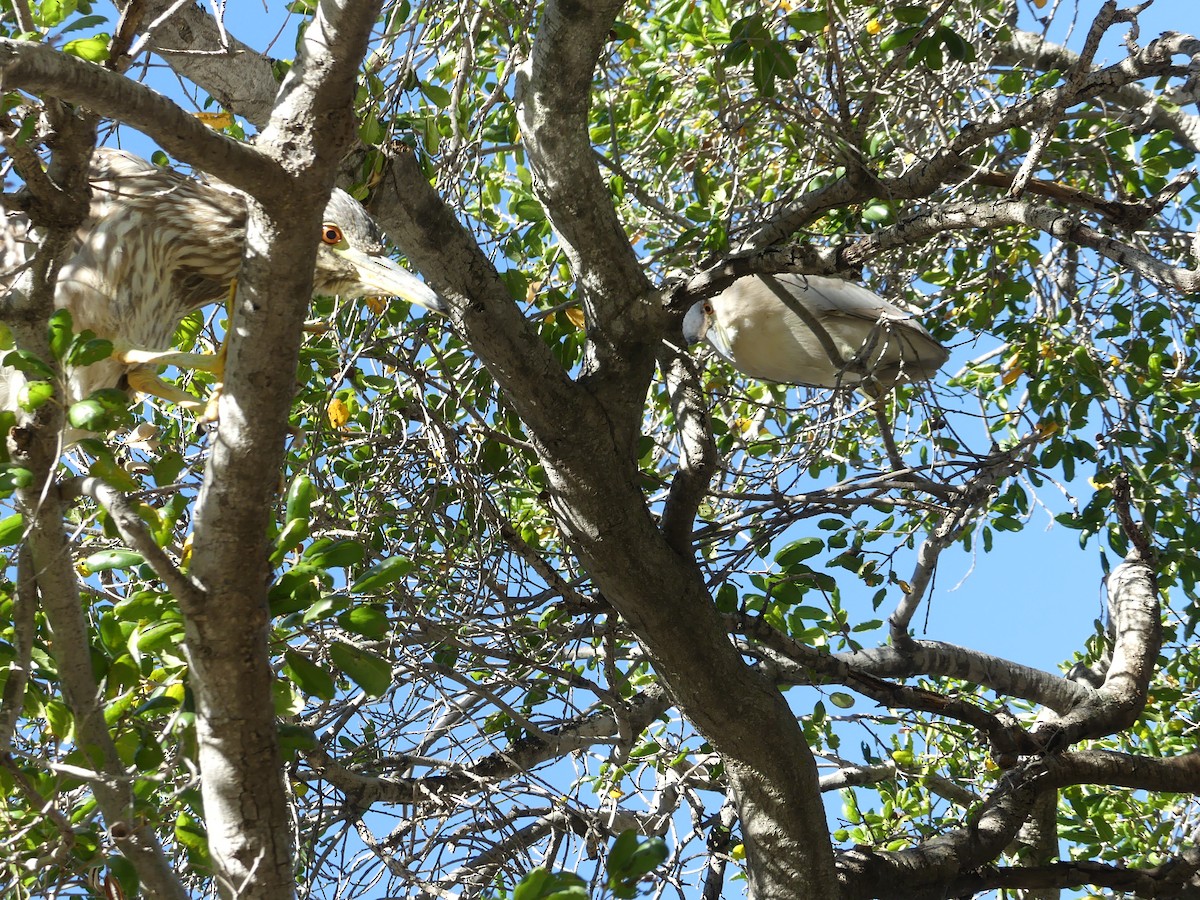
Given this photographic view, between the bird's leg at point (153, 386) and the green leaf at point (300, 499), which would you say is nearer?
the green leaf at point (300, 499)

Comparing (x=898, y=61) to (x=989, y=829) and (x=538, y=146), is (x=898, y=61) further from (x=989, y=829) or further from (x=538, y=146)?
(x=989, y=829)

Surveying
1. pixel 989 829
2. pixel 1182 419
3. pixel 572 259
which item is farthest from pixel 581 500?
pixel 1182 419

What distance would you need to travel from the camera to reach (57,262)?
157 centimetres

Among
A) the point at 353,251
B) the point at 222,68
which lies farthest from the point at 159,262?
the point at 222,68

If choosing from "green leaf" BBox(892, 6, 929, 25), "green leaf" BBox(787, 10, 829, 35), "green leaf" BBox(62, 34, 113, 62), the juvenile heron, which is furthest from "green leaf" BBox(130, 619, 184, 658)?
"green leaf" BBox(892, 6, 929, 25)

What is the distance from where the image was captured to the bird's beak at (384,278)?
2385 millimetres

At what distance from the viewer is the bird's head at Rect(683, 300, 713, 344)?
4.66 meters

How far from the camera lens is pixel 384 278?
2.50 metres

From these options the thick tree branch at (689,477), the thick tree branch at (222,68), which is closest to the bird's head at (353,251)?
the thick tree branch at (222,68)

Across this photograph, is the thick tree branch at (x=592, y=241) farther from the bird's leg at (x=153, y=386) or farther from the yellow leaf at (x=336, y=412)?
the bird's leg at (x=153, y=386)

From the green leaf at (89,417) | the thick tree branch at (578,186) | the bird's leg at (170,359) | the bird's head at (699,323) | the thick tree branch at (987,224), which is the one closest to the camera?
the green leaf at (89,417)

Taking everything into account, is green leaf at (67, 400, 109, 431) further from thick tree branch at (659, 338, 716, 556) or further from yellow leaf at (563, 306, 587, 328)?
yellow leaf at (563, 306, 587, 328)

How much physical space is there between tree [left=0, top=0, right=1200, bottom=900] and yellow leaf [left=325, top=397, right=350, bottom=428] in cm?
4

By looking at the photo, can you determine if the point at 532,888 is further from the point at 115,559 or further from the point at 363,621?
the point at 115,559
